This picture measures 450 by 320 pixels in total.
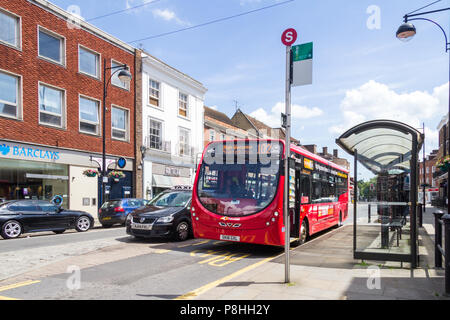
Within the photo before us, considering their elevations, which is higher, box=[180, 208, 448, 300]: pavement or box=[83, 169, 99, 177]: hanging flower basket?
box=[83, 169, 99, 177]: hanging flower basket

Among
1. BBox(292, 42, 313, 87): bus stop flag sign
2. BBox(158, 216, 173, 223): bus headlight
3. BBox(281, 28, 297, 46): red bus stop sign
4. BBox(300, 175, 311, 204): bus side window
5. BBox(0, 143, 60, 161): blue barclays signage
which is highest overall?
BBox(281, 28, 297, 46): red bus stop sign

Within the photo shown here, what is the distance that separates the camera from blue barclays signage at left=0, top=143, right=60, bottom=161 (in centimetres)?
1731

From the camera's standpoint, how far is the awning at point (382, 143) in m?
7.75

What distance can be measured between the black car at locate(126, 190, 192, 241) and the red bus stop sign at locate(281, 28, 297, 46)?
21.4 ft

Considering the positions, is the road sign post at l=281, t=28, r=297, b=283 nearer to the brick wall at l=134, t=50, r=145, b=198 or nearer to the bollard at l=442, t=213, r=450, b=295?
the bollard at l=442, t=213, r=450, b=295

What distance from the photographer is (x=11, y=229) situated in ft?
41.0

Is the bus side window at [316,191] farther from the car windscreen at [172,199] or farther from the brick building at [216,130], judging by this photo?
the brick building at [216,130]

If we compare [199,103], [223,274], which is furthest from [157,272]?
[199,103]

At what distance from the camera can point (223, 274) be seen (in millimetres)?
6930

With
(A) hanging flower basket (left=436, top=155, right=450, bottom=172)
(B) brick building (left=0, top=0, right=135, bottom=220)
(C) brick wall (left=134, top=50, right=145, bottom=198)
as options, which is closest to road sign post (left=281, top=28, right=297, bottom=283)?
(A) hanging flower basket (left=436, top=155, right=450, bottom=172)

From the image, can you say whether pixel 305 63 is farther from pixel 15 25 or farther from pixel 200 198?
pixel 15 25

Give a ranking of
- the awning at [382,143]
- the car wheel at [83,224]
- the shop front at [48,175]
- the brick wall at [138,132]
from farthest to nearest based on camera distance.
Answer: the brick wall at [138,132] < the shop front at [48,175] < the car wheel at [83,224] < the awning at [382,143]

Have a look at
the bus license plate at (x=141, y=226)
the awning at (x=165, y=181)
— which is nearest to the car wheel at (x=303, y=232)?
the bus license plate at (x=141, y=226)

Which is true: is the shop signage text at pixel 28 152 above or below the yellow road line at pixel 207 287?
above
